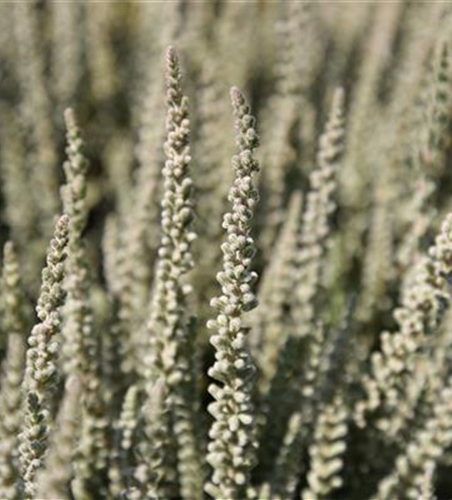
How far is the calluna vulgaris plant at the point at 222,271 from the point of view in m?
0.80

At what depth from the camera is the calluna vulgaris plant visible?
0.80 m

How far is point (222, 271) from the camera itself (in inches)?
39.9

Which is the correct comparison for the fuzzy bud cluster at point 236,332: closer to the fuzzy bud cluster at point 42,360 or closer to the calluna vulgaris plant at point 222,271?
the calluna vulgaris plant at point 222,271

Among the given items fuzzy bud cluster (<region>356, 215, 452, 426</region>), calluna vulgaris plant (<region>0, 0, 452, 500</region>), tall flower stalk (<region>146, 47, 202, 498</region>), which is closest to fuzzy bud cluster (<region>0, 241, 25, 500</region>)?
calluna vulgaris plant (<region>0, 0, 452, 500</region>)

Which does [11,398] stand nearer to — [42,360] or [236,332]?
[42,360]

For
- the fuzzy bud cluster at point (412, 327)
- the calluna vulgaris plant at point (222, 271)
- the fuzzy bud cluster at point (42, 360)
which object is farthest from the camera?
the fuzzy bud cluster at point (412, 327)

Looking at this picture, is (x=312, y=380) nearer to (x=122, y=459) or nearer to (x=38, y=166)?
(x=122, y=459)

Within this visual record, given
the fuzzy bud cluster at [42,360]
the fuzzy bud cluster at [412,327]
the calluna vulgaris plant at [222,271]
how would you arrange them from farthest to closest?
the fuzzy bud cluster at [412,327] < the calluna vulgaris plant at [222,271] < the fuzzy bud cluster at [42,360]

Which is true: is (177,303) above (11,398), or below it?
above

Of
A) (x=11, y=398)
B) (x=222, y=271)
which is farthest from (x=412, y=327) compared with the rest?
(x=11, y=398)

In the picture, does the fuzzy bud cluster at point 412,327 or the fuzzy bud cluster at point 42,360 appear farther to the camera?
the fuzzy bud cluster at point 412,327

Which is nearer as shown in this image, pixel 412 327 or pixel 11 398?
pixel 11 398

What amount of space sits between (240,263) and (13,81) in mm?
1350

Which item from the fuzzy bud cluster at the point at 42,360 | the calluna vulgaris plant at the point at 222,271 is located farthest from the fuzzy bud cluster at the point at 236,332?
the fuzzy bud cluster at the point at 42,360
